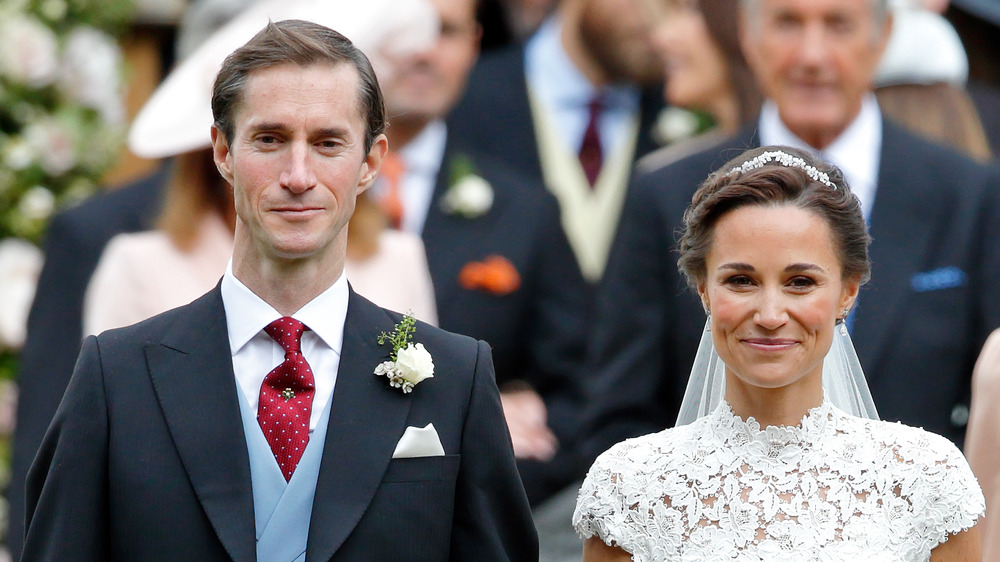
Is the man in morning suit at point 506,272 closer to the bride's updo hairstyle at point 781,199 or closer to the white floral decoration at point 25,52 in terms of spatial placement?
the white floral decoration at point 25,52

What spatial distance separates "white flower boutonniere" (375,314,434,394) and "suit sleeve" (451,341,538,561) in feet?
0.45

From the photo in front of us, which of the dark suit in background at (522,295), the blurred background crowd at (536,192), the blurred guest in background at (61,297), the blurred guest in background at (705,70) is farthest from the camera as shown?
the blurred guest in background at (705,70)

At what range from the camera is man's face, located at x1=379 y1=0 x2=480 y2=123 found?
7312mm

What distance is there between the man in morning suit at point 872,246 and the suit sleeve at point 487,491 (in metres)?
1.50

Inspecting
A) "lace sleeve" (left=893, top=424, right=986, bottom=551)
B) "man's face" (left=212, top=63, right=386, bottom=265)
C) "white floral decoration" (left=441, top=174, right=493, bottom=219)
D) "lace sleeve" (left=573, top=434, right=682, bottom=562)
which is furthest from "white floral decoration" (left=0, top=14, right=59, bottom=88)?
"lace sleeve" (left=893, top=424, right=986, bottom=551)

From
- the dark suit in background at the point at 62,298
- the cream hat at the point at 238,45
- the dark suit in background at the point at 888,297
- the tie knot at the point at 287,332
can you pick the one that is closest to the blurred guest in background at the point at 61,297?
the dark suit in background at the point at 62,298

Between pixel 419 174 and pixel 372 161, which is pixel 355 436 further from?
pixel 419 174

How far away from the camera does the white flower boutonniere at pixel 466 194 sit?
23.0 ft

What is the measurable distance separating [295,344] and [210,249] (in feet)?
6.35

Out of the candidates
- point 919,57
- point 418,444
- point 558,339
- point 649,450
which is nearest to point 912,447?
point 649,450

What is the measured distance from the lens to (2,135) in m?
7.85

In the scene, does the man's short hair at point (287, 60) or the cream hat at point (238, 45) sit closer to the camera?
the man's short hair at point (287, 60)

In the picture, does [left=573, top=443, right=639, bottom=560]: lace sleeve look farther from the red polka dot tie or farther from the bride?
the red polka dot tie

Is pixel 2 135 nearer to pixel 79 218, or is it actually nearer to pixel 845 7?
pixel 79 218
